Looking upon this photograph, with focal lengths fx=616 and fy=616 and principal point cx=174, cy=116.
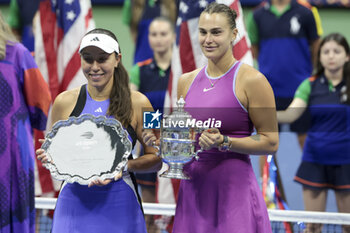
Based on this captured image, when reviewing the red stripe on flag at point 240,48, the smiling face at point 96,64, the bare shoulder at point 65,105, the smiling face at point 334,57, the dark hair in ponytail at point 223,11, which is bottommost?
the bare shoulder at point 65,105

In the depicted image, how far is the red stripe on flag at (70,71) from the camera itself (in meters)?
4.07

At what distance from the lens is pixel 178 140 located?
2301 millimetres

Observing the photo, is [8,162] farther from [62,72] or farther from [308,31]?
[308,31]

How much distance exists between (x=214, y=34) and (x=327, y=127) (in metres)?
1.92

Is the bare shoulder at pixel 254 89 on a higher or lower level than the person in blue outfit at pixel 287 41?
lower

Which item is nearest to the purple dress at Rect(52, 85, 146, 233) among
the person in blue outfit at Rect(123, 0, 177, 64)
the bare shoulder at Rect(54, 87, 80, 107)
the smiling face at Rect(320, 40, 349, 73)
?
the bare shoulder at Rect(54, 87, 80, 107)

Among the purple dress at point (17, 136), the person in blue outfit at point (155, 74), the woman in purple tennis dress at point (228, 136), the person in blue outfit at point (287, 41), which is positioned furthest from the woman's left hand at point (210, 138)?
the person in blue outfit at point (287, 41)

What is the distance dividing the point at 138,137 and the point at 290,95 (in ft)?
8.52

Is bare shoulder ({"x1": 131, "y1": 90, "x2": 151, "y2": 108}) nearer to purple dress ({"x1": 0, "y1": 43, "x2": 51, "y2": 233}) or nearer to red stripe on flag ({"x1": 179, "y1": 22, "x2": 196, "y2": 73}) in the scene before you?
purple dress ({"x1": 0, "y1": 43, "x2": 51, "y2": 233})

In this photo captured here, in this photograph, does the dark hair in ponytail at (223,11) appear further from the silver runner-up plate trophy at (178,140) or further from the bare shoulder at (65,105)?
the bare shoulder at (65,105)

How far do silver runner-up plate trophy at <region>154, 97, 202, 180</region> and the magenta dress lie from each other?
0.16m

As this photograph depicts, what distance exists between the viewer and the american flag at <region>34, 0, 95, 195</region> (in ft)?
13.3

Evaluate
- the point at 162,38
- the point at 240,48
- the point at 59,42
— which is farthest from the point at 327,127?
the point at 59,42

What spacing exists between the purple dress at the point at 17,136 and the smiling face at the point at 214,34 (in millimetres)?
1041
